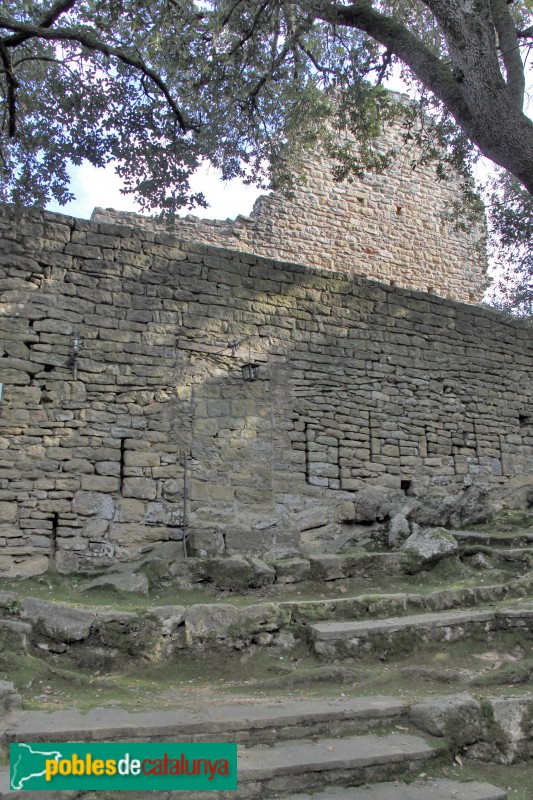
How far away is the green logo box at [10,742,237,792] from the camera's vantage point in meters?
3.38

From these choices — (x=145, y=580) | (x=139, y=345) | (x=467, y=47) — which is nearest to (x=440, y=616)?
(x=145, y=580)

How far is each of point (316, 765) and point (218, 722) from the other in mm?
600

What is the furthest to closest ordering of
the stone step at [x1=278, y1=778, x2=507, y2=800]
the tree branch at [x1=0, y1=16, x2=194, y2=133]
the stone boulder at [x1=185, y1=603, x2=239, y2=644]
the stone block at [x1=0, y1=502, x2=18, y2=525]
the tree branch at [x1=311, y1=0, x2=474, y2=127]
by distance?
the tree branch at [x1=0, y1=16, x2=194, y2=133]
the stone block at [x1=0, y1=502, x2=18, y2=525]
the tree branch at [x1=311, y1=0, x2=474, y2=127]
the stone boulder at [x1=185, y1=603, x2=239, y2=644]
the stone step at [x1=278, y1=778, x2=507, y2=800]

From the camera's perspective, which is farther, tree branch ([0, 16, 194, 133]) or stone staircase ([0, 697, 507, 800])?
tree branch ([0, 16, 194, 133])

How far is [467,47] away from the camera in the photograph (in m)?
6.16

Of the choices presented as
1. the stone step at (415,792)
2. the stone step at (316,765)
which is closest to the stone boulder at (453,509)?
the stone step at (316,765)

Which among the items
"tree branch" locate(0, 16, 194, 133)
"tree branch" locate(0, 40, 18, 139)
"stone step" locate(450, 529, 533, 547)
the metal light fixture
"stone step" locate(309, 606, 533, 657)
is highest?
"tree branch" locate(0, 16, 194, 133)

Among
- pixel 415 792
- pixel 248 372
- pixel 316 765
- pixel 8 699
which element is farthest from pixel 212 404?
pixel 415 792

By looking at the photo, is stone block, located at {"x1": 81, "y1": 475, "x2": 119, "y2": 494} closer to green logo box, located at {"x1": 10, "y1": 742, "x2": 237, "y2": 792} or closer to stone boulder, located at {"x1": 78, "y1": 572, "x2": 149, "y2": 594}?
stone boulder, located at {"x1": 78, "y1": 572, "x2": 149, "y2": 594}

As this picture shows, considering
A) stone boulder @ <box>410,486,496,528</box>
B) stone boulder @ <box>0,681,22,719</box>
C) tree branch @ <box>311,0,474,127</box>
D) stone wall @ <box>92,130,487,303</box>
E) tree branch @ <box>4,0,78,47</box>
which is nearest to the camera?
stone boulder @ <box>0,681,22,719</box>

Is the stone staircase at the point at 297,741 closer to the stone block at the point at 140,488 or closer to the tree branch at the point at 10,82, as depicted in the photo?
the stone block at the point at 140,488

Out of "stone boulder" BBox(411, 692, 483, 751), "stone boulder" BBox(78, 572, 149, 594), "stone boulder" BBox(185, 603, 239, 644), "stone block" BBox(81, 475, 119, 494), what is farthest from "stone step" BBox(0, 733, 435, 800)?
"stone block" BBox(81, 475, 119, 494)

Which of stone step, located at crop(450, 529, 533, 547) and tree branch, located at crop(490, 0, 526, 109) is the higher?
tree branch, located at crop(490, 0, 526, 109)

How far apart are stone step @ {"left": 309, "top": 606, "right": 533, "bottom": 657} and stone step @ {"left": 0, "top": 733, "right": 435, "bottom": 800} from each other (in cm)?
132
